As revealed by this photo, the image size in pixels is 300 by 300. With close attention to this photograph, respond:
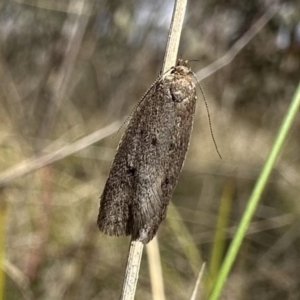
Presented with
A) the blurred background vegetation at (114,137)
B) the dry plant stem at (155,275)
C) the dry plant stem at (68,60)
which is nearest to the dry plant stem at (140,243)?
the dry plant stem at (155,275)

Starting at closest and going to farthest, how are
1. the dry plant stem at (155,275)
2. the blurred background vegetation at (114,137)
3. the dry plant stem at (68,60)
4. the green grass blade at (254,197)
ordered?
the green grass blade at (254,197), the dry plant stem at (155,275), the dry plant stem at (68,60), the blurred background vegetation at (114,137)

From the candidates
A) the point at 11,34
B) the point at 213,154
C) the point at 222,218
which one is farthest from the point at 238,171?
the point at 11,34

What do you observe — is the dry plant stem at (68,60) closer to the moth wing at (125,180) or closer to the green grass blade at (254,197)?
the moth wing at (125,180)

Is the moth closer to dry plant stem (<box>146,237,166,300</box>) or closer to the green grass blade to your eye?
the green grass blade

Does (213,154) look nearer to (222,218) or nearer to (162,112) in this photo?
(222,218)

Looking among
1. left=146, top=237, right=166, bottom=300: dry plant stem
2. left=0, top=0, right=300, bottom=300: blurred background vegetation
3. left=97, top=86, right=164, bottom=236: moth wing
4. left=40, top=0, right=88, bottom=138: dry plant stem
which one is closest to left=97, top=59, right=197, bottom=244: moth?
left=97, top=86, right=164, bottom=236: moth wing
